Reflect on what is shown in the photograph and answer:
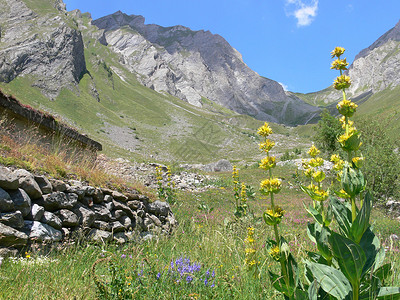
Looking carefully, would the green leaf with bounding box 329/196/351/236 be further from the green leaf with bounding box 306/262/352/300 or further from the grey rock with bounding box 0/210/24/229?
the grey rock with bounding box 0/210/24/229

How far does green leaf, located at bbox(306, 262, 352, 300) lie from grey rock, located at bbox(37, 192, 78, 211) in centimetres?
449

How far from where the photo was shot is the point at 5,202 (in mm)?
3574

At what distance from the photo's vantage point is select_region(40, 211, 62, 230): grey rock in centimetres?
419

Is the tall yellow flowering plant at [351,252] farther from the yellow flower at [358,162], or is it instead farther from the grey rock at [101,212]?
the grey rock at [101,212]

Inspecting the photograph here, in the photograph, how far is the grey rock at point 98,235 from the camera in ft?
15.8

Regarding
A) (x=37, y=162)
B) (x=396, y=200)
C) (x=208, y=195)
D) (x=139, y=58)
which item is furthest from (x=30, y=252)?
(x=139, y=58)

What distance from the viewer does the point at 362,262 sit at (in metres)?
1.44

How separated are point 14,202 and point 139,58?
174622mm

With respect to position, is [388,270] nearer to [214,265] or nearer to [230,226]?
[214,265]

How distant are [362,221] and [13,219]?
438 centimetres

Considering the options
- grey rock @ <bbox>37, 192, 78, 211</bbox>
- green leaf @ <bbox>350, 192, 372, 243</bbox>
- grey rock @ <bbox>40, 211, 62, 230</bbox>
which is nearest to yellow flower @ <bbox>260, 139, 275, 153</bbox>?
green leaf @ <bbox>350, 192, 372, 243</bbox>

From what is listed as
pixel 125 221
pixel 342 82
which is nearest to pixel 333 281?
pixel 342 82

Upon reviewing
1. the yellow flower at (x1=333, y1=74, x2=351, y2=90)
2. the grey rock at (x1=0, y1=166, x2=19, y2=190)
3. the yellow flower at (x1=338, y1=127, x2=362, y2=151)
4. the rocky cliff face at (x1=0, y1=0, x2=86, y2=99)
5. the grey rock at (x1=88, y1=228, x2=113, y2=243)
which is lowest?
the grey rock at (x1=88, y1=228, x2=113, y2=243)

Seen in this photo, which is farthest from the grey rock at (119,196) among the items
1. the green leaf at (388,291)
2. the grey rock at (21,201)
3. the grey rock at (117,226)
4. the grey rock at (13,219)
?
the green leaf at (388,291)
